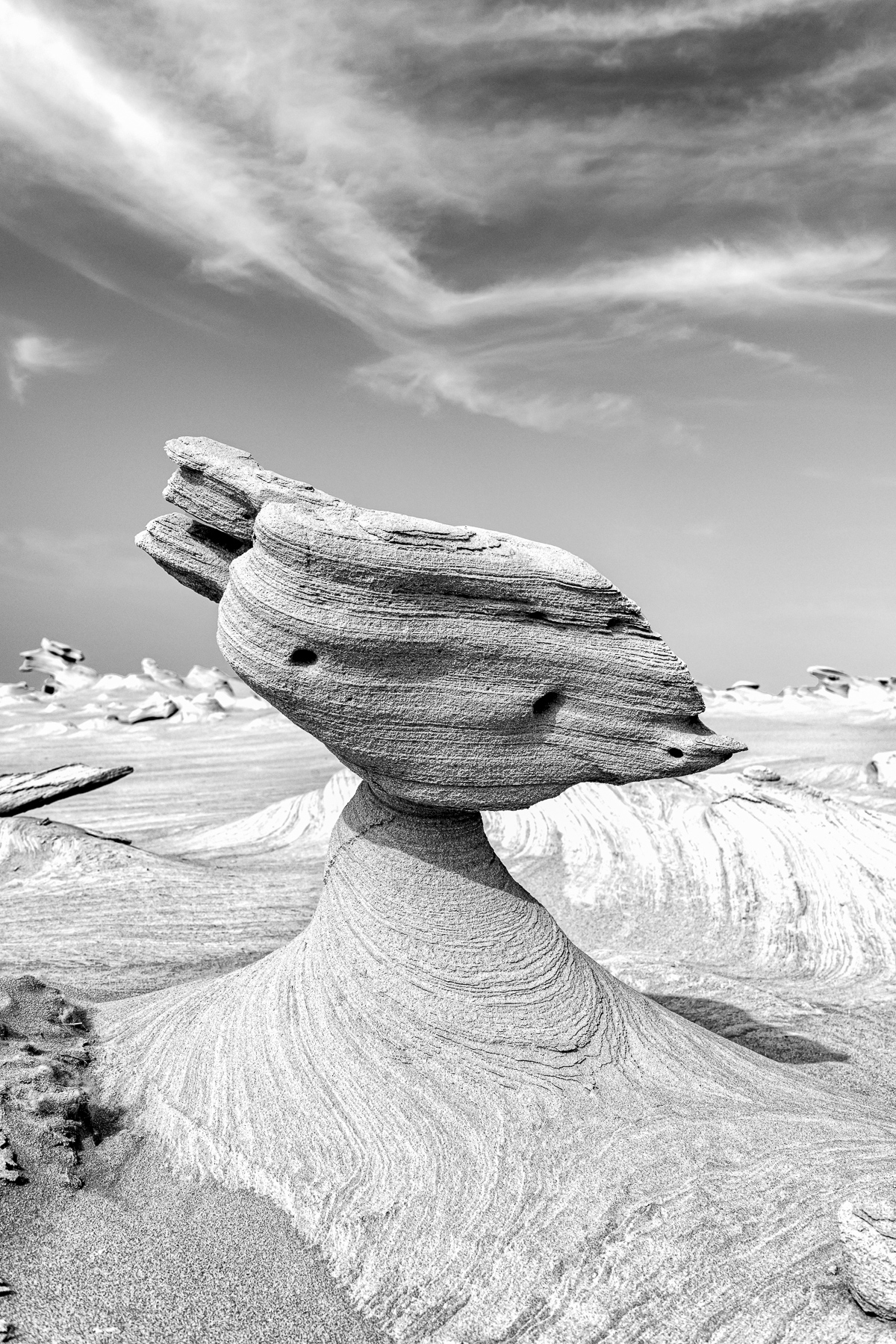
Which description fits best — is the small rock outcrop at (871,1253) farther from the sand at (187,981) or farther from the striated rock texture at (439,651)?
the striated rock texture at (439,651)

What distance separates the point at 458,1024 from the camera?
5.81 meters

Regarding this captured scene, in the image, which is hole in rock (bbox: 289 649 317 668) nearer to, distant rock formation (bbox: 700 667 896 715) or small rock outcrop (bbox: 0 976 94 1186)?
small rock outcrop (bbox: 0 976 94 1186)

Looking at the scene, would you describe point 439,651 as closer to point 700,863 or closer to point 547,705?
point 547,705

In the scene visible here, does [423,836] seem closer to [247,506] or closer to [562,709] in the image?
[562,709]

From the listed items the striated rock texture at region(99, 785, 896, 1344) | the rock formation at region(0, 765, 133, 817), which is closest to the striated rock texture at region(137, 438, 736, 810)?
the striated rock texture at region(99, 785, 896, 1344)

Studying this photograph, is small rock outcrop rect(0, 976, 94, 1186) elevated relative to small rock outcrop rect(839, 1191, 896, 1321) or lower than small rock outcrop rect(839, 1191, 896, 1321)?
lower

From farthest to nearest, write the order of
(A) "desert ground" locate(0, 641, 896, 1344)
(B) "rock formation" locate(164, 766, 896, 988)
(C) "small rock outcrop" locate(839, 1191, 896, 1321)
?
1. (B) "rock formation" locate(164, 766, 896, 988)
2. (A) "desert ground" locate(0, 641, 896, 1344)
3. (C) "small rock outcrop" locate(839, 1191, 896, 1321)

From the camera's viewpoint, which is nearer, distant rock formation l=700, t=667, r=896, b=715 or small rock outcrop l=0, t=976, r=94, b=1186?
small rock outcrop l=0, t=976, r=94, b=1186

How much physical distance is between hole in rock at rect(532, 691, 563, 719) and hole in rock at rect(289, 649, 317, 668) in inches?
57.4

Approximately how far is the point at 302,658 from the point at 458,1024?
2.41 meters

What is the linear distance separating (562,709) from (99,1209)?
12.3ft

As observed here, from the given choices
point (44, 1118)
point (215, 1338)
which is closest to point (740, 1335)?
point (215, 1338)

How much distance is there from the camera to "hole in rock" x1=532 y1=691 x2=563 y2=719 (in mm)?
6152

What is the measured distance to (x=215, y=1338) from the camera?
393cm
